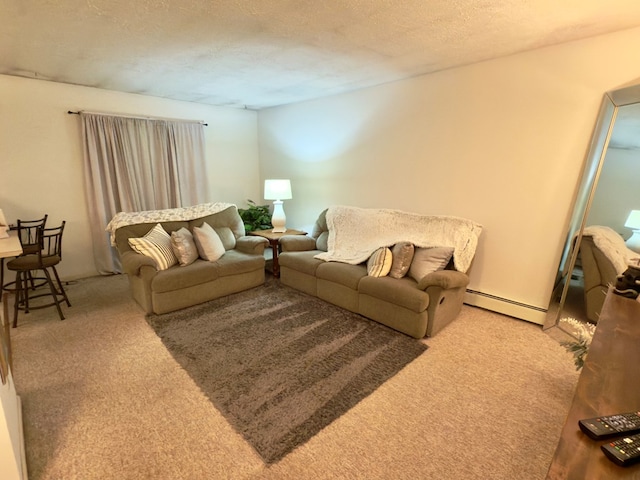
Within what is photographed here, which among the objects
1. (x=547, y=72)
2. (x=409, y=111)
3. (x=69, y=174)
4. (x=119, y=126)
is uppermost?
(x=547, y=72)

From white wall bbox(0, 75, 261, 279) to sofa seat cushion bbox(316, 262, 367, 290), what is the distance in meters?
3.21

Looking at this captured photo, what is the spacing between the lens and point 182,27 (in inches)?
87.1

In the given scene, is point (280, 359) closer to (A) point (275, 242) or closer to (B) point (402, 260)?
(B) point (402, 260)

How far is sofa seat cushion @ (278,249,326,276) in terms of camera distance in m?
3.45

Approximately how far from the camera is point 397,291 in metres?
2.66

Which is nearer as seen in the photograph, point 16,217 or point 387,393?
point 387,393

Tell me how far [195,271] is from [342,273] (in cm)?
150

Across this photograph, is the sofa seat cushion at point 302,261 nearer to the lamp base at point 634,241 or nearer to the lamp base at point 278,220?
the lamp base at point 278,220

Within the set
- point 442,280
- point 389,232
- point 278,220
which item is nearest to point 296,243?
point 278,220

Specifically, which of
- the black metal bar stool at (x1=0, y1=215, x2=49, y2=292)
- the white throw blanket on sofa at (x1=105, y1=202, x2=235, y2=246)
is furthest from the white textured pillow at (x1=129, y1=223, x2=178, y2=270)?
the black metal bar stool at (x1=0, y1=215, x2=49, y2=292)

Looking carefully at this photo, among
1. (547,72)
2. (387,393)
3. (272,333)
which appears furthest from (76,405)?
(547,72)

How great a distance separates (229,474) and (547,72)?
12.0ft

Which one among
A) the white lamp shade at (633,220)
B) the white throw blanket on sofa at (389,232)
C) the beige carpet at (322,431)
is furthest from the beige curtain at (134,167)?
the white lamp shade at (633,220)

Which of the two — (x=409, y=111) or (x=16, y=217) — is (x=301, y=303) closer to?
(x=409, y=111)
